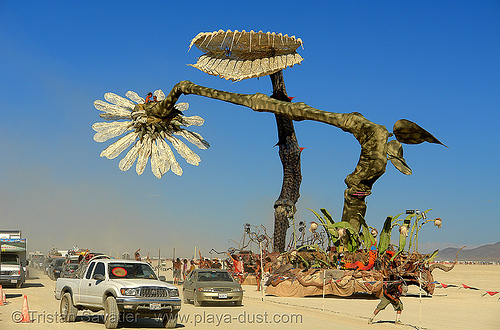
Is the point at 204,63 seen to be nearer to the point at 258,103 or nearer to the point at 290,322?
the point at 258,103

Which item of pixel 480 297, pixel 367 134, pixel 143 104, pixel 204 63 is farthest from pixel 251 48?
pixel 480 297

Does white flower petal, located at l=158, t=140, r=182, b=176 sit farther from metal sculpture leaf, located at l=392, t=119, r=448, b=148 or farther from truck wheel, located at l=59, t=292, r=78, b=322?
metal sculpture leaf, located at l=392, t=119, r=448, b=148

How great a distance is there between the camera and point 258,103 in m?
17.7

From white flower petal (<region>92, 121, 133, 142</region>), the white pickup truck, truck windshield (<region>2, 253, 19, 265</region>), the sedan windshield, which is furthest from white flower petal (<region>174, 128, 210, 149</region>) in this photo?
truck windshield (<region>2, 253, 19, 265</region>)

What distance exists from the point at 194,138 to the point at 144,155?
2.11 m

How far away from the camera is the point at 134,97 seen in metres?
22.5

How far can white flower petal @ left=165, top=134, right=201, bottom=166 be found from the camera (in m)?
21.5

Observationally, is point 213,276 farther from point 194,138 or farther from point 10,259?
point 10,259

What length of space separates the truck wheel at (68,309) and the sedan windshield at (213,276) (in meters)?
7.31

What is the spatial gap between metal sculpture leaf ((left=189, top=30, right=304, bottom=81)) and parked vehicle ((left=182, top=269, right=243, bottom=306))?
919cm

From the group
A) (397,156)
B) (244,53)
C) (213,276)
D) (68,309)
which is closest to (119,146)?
(213,276)

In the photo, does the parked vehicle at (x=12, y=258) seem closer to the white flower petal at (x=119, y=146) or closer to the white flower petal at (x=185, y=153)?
the white flower petal at (x=119, y=146)

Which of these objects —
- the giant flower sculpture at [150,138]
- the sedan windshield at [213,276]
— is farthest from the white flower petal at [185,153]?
the sedan windshield at [213,276]

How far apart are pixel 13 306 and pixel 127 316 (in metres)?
6.43
